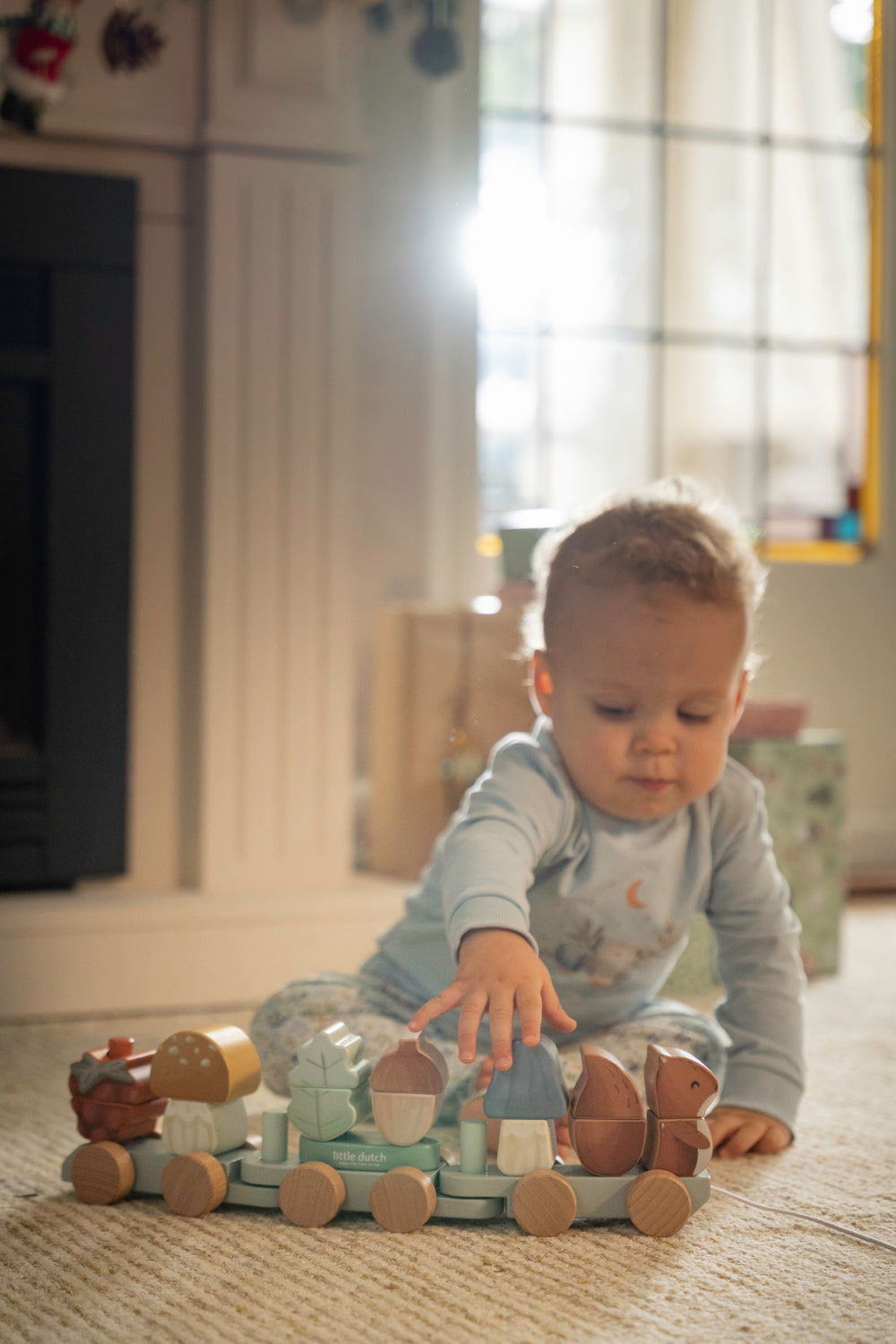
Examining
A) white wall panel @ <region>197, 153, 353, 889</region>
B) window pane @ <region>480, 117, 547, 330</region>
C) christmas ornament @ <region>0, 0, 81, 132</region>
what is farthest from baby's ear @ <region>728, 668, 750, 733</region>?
window pane @ <region>480, 117, 547, 330</region>

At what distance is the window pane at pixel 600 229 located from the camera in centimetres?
209

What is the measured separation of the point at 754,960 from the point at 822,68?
173cm

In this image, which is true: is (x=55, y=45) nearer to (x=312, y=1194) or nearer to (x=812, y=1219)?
(x=312, y=1194)

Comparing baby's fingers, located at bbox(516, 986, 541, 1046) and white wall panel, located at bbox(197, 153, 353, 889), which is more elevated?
white wall panel, located at bbox(197, 153, 353, 889)

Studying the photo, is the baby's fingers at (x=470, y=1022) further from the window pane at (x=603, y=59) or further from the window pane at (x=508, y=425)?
the window pane at (x=603, y=59)

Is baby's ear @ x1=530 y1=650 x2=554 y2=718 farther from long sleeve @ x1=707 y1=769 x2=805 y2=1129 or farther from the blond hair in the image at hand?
long sleeve @ x1=707 y1=769 x2=805 y2=1129

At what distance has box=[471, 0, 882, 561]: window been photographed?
206cm

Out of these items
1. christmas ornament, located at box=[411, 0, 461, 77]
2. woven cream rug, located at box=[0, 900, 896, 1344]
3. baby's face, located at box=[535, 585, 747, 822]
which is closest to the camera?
woven cream rug, located at box=[0, 900, 896, 1344]

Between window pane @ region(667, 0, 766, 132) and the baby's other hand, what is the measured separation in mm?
1666

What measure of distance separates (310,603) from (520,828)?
67cm

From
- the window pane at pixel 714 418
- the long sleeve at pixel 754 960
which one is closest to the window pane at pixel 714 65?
the window pane at pixel 714 418

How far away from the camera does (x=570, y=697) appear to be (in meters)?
0.89

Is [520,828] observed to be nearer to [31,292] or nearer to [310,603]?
[310,603]

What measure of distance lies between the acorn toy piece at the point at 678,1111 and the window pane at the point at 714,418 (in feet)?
4.98
